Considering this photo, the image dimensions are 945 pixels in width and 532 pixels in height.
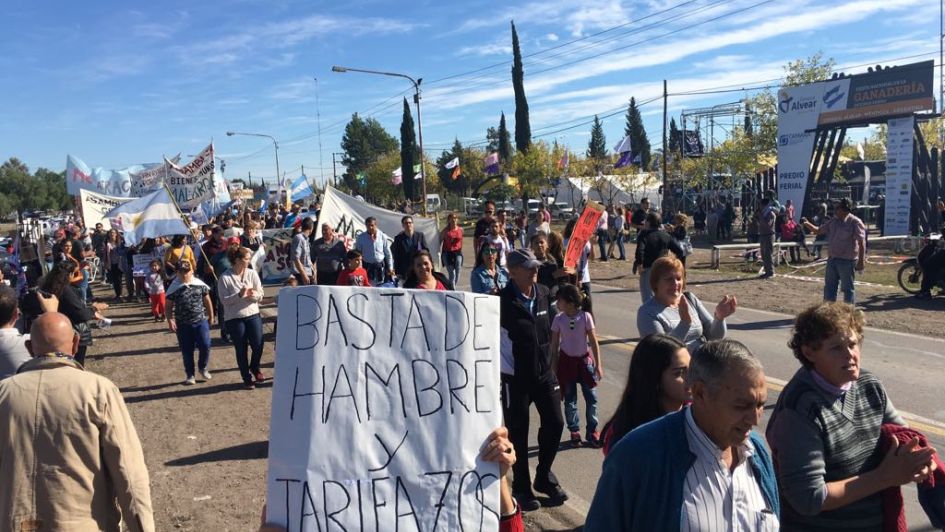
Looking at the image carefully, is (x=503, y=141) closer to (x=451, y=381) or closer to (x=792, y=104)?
(x=792, y=104)

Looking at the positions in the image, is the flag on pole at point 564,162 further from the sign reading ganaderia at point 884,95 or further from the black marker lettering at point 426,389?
the black marker lettering at point 426,389

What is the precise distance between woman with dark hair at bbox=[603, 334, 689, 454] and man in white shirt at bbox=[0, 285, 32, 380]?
11.7ft

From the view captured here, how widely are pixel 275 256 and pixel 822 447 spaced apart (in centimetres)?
1549

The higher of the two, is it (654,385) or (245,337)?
(654,385)

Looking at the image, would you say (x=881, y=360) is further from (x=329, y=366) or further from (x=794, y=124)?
(x=794, y=124)

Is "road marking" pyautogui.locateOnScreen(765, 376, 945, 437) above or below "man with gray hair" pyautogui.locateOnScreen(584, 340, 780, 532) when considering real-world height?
below

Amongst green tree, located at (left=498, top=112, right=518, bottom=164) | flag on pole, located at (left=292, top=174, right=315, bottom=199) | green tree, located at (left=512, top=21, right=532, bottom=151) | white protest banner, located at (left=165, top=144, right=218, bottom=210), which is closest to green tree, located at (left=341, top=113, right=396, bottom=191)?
green tree, located at (left=498, top=112, right=518, bottom=164)

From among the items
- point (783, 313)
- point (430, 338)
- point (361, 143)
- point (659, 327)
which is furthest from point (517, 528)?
point (361, 143)

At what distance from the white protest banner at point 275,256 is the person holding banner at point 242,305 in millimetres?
8363

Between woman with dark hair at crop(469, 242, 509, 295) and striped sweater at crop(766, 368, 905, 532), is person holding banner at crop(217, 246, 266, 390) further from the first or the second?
striped sweater at crop(766, 368, 905, 532)

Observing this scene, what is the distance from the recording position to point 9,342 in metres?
4.55

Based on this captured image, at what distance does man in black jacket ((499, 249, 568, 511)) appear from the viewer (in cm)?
491

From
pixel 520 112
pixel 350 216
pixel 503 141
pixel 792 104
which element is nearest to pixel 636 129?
pixel 503 141

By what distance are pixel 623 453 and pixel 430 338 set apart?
825 millimetres
